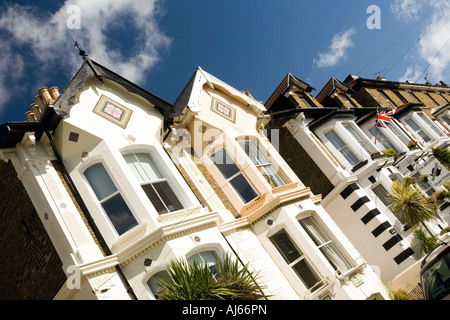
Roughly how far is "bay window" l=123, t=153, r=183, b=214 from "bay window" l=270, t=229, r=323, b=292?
397 cm

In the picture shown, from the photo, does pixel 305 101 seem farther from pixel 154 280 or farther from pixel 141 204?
pixel 154 280

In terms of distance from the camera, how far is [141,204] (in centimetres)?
1049

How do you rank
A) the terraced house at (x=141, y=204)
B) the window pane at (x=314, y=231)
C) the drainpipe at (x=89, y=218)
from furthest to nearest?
the window pane at (x=314, y=231) → the terraced house at (x=141, y=204) → the drainpipe at (x=89, y=218)

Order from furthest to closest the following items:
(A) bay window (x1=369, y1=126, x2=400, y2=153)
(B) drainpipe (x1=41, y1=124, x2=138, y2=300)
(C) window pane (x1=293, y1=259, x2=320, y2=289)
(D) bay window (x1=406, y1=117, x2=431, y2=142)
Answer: (D) bay window (x1=406, y1=117, x2=431, y2=142), (A) bay window (x1=369, y1=126, x2=400, y2=153), (C) window pane (x1=293, y1=259, x2=320, y2=289), (B) drainpipe (x1=41, y1=124, x2=138, y2=300)

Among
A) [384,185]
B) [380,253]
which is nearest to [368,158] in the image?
[384,185]

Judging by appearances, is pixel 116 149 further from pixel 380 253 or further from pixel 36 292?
pixel 380 253

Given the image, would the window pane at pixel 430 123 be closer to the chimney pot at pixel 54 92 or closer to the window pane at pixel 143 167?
the window pane at pixel 143 167

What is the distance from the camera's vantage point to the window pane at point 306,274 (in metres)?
12.6

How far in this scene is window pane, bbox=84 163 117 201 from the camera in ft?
36.2

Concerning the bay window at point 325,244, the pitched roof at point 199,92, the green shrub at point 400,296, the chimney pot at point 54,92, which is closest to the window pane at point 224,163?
the pitched roof at point 199,92

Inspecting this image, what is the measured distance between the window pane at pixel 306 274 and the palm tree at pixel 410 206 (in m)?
7.78

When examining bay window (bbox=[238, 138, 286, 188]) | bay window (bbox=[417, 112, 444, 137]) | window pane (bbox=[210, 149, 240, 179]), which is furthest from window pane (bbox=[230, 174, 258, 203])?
bay window (bbox=[417, 112, 444, 137])

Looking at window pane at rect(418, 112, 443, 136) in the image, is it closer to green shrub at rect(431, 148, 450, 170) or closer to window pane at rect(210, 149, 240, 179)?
green shrub at rect(431, 148, 450, 170)

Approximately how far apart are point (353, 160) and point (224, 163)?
9.65 m
